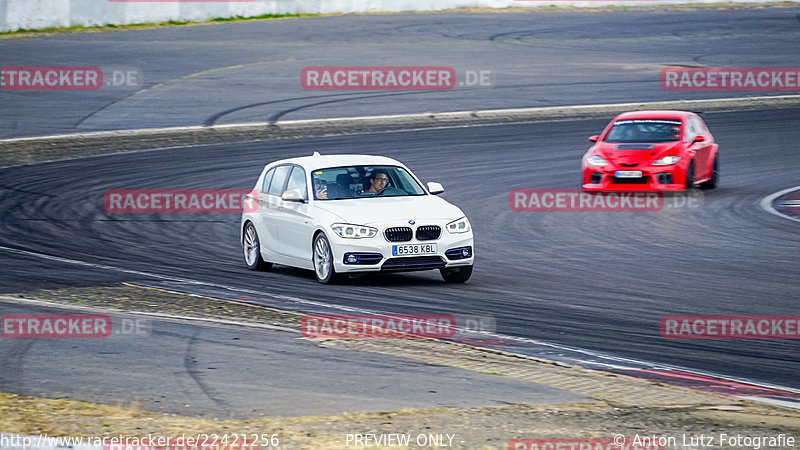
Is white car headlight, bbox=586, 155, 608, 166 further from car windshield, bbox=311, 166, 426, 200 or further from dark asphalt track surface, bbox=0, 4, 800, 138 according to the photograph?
dark asphalt track surface, bbox=0, 4, 800, 138

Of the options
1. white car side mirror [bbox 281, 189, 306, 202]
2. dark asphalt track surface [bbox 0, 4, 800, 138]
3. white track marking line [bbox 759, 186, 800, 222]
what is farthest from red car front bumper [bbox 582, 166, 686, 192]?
dark asphalt track surface [bbox 0, 4, 800, 138]

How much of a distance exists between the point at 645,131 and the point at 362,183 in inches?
361

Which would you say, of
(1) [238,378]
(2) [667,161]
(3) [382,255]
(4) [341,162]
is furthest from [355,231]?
(2) [667,161]

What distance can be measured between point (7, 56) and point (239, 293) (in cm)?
2801

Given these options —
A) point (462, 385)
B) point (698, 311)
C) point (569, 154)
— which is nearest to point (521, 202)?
point (569, 154)

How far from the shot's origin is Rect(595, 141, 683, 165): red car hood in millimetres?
21266

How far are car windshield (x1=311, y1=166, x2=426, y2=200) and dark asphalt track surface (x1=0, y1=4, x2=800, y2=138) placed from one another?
16438mm

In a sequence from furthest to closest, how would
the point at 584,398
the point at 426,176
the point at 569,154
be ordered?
1. the point at 569,154
2. the point at 426,176
3. the point at 584,398

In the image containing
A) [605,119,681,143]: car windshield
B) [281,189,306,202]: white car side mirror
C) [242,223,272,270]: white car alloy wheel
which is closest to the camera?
[281,189,306,202]: white car side mirror

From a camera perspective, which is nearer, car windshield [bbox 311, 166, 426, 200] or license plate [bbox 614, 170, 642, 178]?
car windshield [bbox 311, 166, 426, 200]

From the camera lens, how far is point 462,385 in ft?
27.3

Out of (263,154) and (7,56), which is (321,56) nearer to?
(7,56)

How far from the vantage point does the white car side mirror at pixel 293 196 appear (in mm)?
14297

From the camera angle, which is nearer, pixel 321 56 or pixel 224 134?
pixel 224 134
